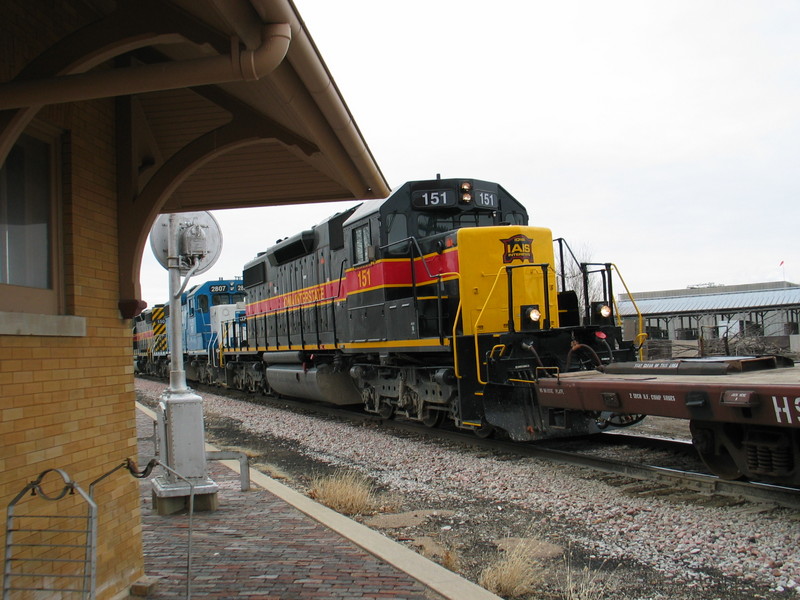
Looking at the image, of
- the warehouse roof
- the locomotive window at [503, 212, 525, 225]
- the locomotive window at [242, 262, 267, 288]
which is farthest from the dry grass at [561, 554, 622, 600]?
the warehouse roof

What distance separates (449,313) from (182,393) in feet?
14.6

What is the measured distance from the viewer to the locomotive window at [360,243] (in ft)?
38.1

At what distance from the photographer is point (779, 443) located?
225 inches

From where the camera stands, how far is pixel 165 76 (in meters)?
2.74

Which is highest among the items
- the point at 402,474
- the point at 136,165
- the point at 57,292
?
the point at 136,165

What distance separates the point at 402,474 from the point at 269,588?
13.7ft

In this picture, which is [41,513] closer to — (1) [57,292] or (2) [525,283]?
(1) [57,292]

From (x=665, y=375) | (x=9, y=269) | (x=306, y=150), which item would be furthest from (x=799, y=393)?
(x=9, y=269)

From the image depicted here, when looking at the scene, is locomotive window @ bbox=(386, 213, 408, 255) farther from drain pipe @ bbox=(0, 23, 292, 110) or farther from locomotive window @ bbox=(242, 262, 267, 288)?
locomotive window @ bbox=(242, 262, 267, 288)

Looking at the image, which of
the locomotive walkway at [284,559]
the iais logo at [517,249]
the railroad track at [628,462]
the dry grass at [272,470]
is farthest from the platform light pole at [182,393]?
the iais logo at [517,249]

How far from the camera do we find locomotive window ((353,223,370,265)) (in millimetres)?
11625

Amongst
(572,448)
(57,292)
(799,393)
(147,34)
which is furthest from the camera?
(572,448)

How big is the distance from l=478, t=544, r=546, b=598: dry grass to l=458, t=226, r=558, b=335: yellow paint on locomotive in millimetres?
4836

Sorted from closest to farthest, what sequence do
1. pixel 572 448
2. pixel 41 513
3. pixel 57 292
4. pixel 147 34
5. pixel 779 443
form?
pixel 147 34, pixel 41 513, pixel 57 292, pixel 779 443, pixel 572 448
